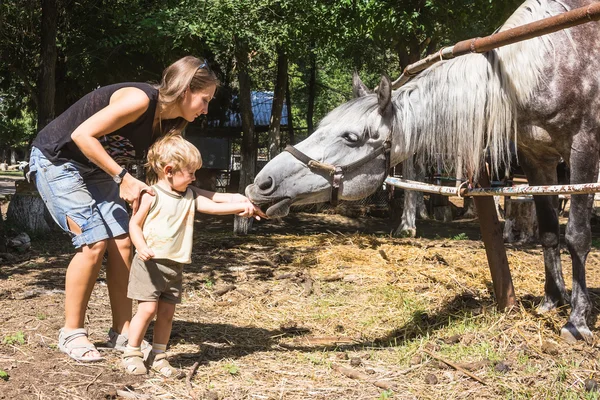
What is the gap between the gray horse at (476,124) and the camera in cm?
320

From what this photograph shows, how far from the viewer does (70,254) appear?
684 cm

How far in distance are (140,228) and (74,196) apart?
43cm

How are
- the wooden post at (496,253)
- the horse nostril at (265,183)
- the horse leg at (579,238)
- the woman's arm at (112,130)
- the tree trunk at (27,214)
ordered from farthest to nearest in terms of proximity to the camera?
1. the tree trunk at (27,214)
2. the wooden post at (496,253)
3. the horse leg at (579,238)
4. the horse nostril at (265,183)
5. the woman's arm at (112,130)

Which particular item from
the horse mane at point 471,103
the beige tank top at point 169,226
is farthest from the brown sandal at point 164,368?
the horse mane at point 471,103

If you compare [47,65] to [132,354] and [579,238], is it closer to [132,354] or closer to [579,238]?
[132,354]

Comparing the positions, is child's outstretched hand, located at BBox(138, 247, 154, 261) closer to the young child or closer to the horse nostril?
the young child

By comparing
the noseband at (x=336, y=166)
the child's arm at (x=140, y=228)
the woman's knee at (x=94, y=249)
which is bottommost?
the woman's knee at (x=94, y=249)

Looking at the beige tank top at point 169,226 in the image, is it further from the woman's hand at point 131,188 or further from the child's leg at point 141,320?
the child's leg at point 141,320

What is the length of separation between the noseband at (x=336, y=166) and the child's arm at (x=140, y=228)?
785mm

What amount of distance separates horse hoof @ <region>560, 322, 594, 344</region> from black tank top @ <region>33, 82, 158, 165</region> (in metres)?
2.62

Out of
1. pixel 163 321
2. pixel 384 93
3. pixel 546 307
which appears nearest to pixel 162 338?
pixel 163 321

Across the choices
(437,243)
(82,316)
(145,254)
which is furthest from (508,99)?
(437,243)

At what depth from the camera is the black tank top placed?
9.66 feet

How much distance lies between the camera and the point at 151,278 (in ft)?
9.45
